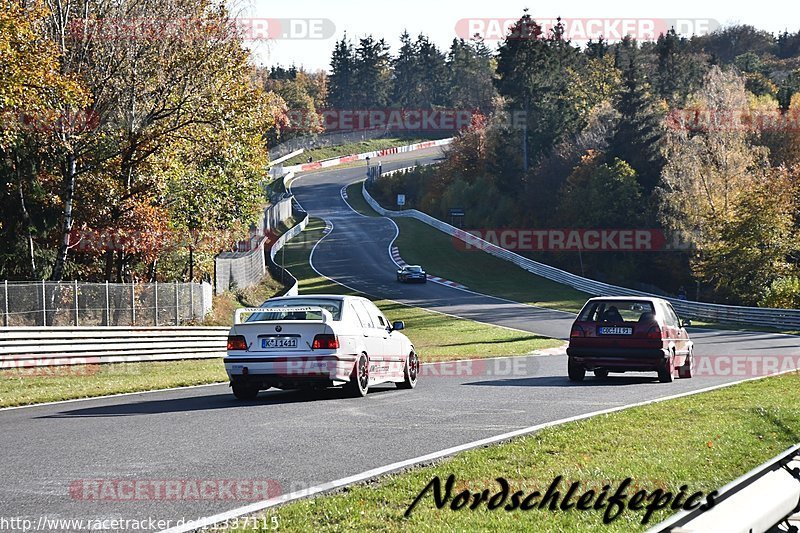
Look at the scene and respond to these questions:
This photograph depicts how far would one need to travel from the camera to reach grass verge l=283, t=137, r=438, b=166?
472ft

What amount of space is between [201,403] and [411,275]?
50.7 metres

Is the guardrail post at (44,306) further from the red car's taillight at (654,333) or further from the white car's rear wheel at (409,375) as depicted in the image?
the red car's taillight at (654,333)

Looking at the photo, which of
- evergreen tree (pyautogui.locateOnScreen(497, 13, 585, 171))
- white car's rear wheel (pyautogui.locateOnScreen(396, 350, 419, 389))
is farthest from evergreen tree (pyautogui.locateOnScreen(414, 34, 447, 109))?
white car's rear wheel (pyautogui.locateOnScreen(396, 350, 419, 389))

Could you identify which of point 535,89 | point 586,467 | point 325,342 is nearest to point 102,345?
point 325,342

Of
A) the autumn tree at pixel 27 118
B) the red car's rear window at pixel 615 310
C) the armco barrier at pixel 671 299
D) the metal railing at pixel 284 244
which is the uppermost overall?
the autumn tree at pixel 27 118

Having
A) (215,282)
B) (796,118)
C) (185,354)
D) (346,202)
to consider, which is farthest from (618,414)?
(346,202)

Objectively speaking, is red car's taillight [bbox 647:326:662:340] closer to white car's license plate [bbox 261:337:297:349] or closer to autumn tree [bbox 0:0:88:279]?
white car's license plate [bbox 261:337:297:349]

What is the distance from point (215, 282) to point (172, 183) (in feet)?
40.3

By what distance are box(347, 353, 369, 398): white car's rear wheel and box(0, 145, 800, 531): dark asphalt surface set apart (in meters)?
0.22

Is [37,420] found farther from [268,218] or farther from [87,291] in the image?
[268,218]

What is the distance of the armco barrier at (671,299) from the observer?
48375mm

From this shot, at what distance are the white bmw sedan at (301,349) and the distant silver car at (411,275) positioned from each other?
49395mm

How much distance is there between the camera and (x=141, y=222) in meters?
34.2

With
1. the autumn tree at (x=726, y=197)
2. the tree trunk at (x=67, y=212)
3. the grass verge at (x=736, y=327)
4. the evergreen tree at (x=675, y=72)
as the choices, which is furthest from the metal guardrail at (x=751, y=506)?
the evergreen tree at (x=675, y=72)
